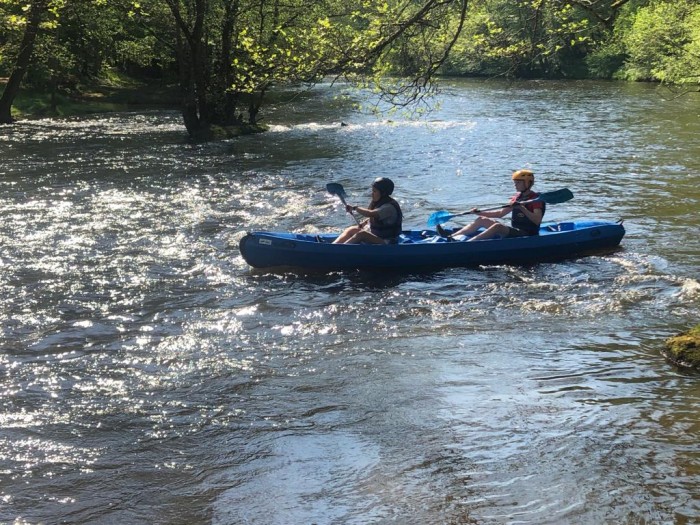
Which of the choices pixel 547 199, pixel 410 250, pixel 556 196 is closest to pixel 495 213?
pixel 547 199

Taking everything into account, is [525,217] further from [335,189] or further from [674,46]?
[674,46]

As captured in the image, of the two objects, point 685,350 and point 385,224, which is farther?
point 385,224

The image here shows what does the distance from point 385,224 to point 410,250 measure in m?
0.48

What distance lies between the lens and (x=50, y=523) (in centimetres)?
424

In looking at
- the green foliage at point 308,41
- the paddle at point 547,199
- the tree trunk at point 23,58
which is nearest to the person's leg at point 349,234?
the paddle at point 547,199

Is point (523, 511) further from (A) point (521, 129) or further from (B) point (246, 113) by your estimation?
(B) point (246, 113)

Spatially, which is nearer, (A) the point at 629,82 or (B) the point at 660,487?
(B) the point at 660,487

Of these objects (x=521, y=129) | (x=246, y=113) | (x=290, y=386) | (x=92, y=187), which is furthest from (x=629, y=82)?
(x=290, y=386)

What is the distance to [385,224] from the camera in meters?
9.23

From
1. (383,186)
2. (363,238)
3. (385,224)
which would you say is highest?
(383,186)

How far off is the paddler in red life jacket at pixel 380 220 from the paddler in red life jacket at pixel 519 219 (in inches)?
27.5

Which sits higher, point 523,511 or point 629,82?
point 629,82

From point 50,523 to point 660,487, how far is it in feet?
11.8

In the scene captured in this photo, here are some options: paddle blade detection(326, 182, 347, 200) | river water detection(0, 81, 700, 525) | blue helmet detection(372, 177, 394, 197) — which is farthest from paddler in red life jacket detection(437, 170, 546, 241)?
paddle blade detection(326, 182, 347, 200)
